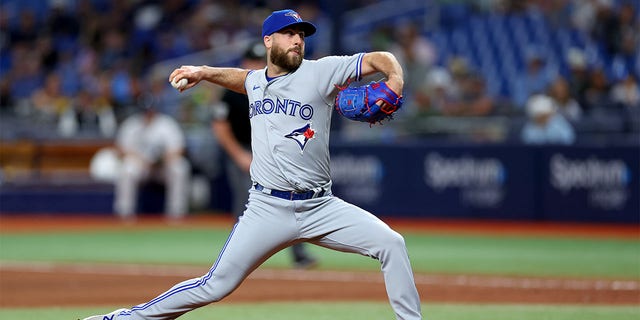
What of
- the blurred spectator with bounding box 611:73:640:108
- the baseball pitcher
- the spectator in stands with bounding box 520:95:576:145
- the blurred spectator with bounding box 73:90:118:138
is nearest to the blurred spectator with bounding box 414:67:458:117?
the spectator in stands with bounding box 520:95:576:145

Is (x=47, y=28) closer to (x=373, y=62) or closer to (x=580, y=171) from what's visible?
(x=580, y=171)

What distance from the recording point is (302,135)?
21.3 ft

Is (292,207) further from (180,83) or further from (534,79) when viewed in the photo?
(534,79)

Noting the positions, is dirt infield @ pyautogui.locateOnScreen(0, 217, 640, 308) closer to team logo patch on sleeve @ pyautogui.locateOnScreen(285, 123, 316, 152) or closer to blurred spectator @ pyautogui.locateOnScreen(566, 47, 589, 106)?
team logo patch on sleeve @ pyautogui.locateOnScreen(285, 123, 316, 152)

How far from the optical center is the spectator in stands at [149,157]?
19750mm

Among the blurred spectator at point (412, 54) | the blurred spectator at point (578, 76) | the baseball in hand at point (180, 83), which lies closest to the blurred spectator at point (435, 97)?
the blurred spectator at point (412, 54)

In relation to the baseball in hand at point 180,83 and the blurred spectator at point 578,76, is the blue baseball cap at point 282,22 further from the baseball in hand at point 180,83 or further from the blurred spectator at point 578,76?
the blurred spectator at point 578,76

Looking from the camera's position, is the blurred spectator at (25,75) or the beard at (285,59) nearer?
the beard at (285,59)

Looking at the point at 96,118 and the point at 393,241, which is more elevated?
the point at 96,118

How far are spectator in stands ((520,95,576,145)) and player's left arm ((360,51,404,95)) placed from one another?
11100mm

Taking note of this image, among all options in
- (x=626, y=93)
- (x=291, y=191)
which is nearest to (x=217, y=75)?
(x=291, y=191)

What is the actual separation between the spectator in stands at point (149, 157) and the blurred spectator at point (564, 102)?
636 centimetres

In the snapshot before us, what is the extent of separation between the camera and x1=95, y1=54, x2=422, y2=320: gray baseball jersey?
639 centimetres

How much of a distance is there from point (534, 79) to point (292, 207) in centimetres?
1403
